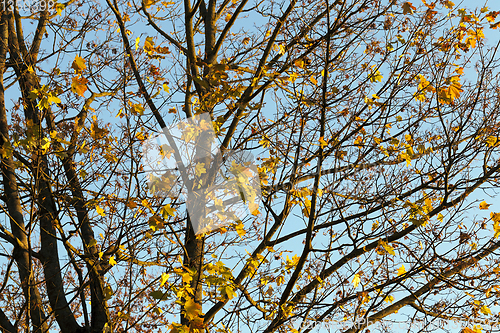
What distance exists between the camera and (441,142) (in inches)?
199

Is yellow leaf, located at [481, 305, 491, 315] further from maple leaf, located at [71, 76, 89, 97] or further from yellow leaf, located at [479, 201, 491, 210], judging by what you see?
maple leaf, located at [71, 76, 89, 97]

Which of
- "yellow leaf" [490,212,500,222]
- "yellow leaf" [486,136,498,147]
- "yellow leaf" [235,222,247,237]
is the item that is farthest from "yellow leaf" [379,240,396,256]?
"yellow leaf" [486,136,498,147]

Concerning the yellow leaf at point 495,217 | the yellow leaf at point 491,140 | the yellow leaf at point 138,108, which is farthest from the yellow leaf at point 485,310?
the yellow leaf at point 138,108

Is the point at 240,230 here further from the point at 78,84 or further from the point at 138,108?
the point at 78,84

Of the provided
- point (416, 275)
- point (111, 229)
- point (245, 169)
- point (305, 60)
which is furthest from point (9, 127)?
point (416, 275)

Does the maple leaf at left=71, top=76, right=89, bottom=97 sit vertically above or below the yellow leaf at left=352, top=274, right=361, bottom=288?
above

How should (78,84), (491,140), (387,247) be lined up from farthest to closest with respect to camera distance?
(491,140) → (387,247) → (78,84)

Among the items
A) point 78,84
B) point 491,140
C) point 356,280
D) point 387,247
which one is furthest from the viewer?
point 491,140

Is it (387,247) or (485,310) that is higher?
(387,247)

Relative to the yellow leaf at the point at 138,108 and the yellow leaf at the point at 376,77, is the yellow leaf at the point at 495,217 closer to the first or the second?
the yellow leaf at the point at 376,77

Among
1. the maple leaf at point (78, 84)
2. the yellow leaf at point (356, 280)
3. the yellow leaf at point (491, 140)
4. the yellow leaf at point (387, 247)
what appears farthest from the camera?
the yellow leaf at point (491, 140)

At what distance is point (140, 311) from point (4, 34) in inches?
181

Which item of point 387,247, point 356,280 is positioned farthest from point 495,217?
point 356,280

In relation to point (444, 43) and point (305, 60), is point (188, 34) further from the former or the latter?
point (444, 43)
